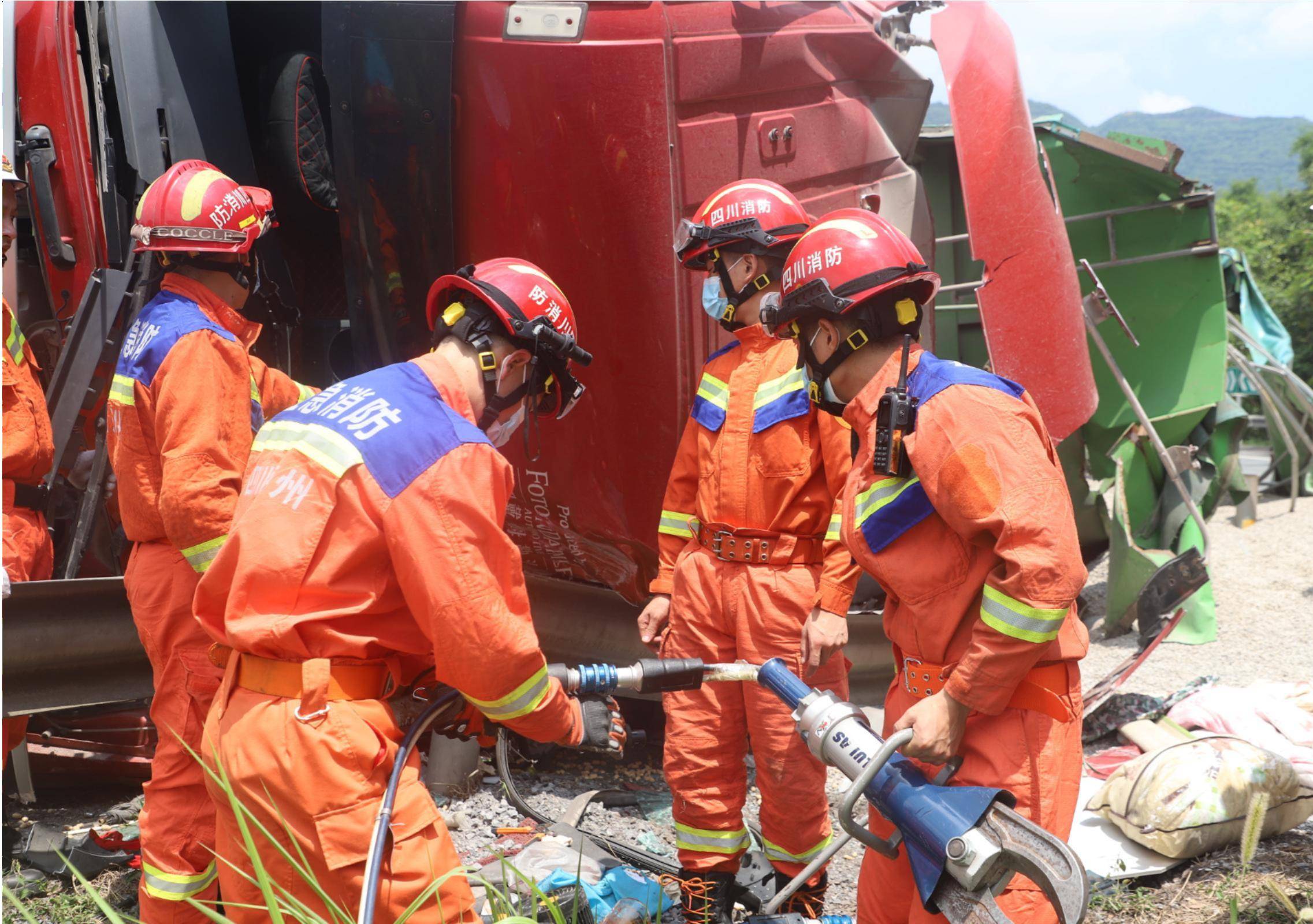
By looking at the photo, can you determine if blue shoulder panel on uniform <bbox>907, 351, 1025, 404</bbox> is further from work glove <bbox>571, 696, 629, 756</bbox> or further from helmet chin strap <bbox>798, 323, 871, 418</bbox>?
work glove <bbox>571, 696, 629, 756</bbox>

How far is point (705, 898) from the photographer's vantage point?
3180 mm

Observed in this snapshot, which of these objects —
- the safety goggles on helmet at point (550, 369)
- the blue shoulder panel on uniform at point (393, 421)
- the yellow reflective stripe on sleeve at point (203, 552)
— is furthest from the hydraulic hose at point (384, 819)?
the yellow reflective stripe on sleeve at point (203, 552)

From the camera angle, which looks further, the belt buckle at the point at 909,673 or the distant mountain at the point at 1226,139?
the distant mountain at the point at 1226,139

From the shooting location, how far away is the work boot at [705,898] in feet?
10.4

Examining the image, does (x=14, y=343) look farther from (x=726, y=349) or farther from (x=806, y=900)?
(x=806, y=900)

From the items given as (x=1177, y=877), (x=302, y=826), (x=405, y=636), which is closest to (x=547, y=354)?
(x=405, y=636)

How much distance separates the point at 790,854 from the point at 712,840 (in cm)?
24

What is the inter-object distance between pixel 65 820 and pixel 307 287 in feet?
7.89

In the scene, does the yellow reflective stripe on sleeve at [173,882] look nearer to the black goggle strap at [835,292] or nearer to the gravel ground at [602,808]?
the gravel ground at [602,808]

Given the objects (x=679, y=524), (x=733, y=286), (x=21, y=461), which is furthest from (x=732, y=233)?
(x=21, y=461)

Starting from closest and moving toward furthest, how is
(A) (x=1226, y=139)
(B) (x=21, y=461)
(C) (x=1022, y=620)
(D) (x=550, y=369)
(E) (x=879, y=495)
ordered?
(C) (x=1022, y=620), (E) (x=879, y=495), (D) (x=550, y=369), (B) (x=21, y=461), (A) (x=1226, y=139)

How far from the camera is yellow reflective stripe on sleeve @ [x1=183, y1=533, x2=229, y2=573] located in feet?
10.1

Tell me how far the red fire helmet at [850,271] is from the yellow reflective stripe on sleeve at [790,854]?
163 cm

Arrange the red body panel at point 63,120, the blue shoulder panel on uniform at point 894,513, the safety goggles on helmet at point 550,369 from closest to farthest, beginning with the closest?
the blue shoulder panel on uniform at point 894,513, the safety goggles on helmet at point 550,369, the red body panel at point 63,120
